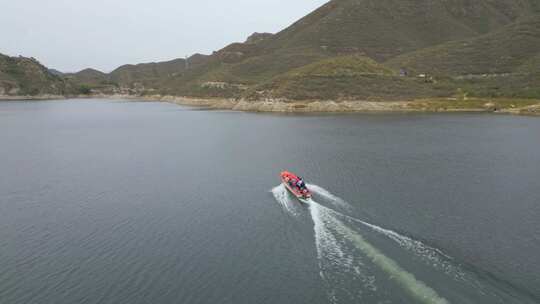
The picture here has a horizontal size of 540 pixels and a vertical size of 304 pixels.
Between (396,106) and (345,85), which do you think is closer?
(396,106)

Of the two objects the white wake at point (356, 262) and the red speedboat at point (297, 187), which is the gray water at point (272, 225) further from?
the red speedboat at point (297, 187)

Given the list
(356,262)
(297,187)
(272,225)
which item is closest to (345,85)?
(297,187)

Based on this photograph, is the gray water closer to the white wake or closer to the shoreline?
the white wake

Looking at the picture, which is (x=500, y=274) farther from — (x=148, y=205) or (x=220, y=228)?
(x=148, y=205)

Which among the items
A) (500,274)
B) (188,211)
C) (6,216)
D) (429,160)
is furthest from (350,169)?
(6,216)

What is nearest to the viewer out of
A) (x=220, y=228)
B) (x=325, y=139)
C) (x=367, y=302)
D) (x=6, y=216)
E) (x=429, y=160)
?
(x=367, y=302)

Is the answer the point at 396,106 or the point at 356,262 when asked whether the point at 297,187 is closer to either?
the point at 356,262

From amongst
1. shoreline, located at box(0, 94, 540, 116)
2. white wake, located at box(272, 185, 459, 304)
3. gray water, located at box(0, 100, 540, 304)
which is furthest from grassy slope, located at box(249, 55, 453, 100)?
white wake, located at box(272, 185, 459, 304)

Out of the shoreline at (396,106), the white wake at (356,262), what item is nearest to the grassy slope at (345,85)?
the shoreline at (396,106)
